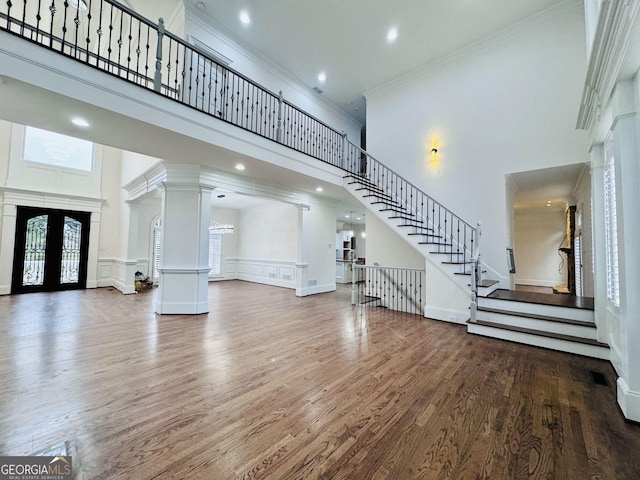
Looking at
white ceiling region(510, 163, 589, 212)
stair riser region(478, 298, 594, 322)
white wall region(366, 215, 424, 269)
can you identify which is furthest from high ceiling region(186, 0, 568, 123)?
stair riser region(478, 298, 594, 322)

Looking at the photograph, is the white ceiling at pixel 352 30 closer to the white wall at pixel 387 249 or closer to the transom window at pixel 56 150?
the white wall at pixel 387 249

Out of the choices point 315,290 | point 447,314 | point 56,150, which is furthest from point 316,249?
point 56,150

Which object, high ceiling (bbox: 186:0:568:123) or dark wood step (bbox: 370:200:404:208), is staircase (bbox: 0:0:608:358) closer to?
dark wood step (bbox: 370:200:404:208)

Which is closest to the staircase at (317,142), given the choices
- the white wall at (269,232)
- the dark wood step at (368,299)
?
the dark wood step at (368,299)

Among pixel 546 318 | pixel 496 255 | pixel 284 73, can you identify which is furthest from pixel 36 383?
pixel 284 73

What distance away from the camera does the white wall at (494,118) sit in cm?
505

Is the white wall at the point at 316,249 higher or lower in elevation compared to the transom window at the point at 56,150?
lower

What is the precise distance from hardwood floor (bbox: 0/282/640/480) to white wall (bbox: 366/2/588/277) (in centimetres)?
335

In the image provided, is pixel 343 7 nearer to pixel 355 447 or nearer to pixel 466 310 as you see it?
pixel 466 310

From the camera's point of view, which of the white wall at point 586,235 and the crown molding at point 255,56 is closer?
the white wall at point 586,235

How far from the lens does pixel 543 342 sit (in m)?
3.82

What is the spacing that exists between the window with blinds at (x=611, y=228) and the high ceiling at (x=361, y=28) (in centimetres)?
454

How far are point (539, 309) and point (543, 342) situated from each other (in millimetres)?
621

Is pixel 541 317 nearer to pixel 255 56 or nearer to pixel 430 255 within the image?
pixel 430 255
